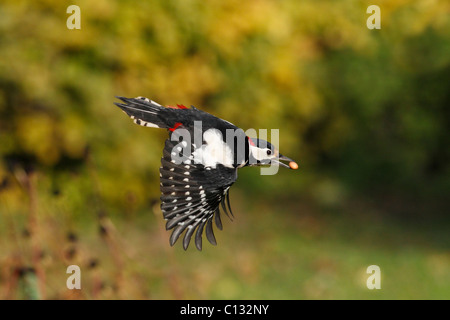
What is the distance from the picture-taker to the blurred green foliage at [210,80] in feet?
17.9

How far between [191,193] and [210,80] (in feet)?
14.4

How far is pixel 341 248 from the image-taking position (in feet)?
22.5

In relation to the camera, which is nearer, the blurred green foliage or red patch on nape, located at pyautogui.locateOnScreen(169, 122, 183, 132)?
red patch on nape, located at pyautogui.locateOnScreen(169, 122, 183, 132)

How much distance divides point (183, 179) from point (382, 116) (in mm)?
5655

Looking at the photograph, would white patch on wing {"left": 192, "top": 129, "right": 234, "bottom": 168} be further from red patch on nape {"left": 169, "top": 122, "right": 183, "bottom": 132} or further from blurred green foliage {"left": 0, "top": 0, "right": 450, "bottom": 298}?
blurred green foliage {"left": 0, "top": 0, "right": 450, "bottom": 298}

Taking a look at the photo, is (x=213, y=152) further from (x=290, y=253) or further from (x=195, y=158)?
(x=290, y=253)

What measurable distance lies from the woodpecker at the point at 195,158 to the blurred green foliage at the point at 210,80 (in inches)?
137

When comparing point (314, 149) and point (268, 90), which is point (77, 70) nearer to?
point (268, 90)

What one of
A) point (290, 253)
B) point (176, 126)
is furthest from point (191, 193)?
point (290, 253)

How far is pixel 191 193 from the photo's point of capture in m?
1.55

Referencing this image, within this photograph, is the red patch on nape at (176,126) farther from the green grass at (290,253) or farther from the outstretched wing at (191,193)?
the green grass at (290,253)

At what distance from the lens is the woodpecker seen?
4.41 ft

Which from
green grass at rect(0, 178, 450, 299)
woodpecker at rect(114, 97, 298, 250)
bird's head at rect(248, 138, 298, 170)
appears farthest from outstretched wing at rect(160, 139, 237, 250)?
green grass at rect(0, 178, 450, 299)
